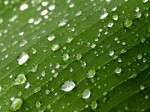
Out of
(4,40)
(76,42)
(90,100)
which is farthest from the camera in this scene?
(4,40)

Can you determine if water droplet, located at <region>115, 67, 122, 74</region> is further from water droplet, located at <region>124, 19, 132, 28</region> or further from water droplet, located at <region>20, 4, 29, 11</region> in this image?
water droplet, located at <region>20, 4, 29, 11</region>

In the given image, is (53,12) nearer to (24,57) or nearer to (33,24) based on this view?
(33,24)

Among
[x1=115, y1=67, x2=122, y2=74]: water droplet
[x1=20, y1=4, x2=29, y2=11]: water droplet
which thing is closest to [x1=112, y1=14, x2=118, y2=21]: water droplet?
[x1=115, y1=67, x2=122, y2=74]: water droplet

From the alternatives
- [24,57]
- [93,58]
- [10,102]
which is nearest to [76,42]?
[93,58]

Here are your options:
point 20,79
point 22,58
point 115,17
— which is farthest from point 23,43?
point 115,17

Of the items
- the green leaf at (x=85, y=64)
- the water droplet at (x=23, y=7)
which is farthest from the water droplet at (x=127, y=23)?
the water droplet at (x=23, y=7)

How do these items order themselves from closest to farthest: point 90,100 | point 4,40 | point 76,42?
1. point 90,100
2. point 76,42
3. point 4,40
